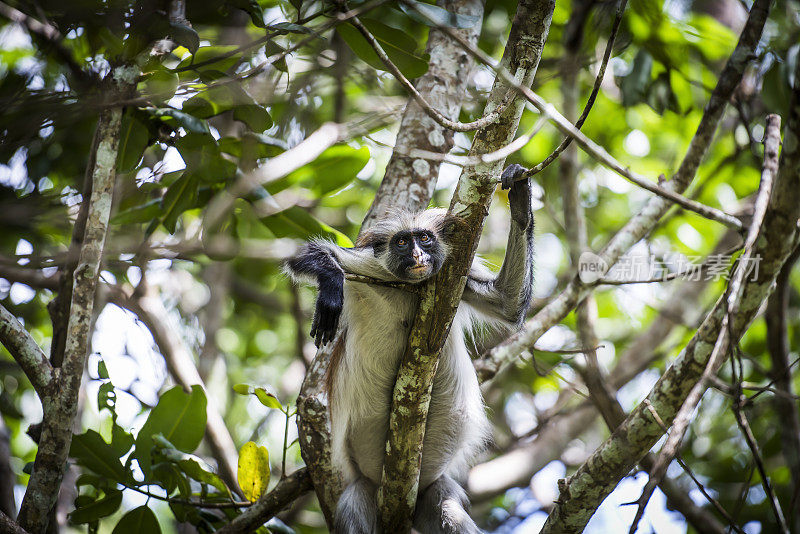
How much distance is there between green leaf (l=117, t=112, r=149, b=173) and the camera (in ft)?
13.5

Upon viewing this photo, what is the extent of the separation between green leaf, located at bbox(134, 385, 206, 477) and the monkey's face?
1.66 meters

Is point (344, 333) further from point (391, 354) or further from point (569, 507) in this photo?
point (569, 507)

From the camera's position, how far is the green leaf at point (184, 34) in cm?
334

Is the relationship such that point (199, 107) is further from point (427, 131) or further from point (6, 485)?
point (6, 485)

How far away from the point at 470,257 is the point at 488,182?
39 centimetres

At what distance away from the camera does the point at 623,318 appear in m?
8.69

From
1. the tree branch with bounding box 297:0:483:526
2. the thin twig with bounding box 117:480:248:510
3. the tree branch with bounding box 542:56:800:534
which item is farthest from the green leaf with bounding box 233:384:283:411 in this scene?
the tree branch with bounding box 542:56:800:534

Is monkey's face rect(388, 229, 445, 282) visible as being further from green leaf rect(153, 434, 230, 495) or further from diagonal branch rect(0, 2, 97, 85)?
diagonal branch rect(0, 2, 97, 85)

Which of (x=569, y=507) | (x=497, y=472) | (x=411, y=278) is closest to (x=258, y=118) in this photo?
(x=411, y=278)

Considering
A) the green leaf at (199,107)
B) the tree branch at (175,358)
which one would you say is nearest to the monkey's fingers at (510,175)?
the green leaf at (199,107)

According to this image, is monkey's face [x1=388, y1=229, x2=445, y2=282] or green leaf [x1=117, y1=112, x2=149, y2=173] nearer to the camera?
monkey's face [x1=388, y1=229, x2=445, y2=282]

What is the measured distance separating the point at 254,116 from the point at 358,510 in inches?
103

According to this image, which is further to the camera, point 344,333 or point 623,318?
point 623,318

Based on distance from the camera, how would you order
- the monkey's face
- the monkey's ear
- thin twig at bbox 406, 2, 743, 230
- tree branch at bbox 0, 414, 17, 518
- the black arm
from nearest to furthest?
thin twig at bbox 406, 2, 743, 230, the monkey's ear, the black arm, the monkey's face, tree branch at bbox 0, 414, 17, 518
